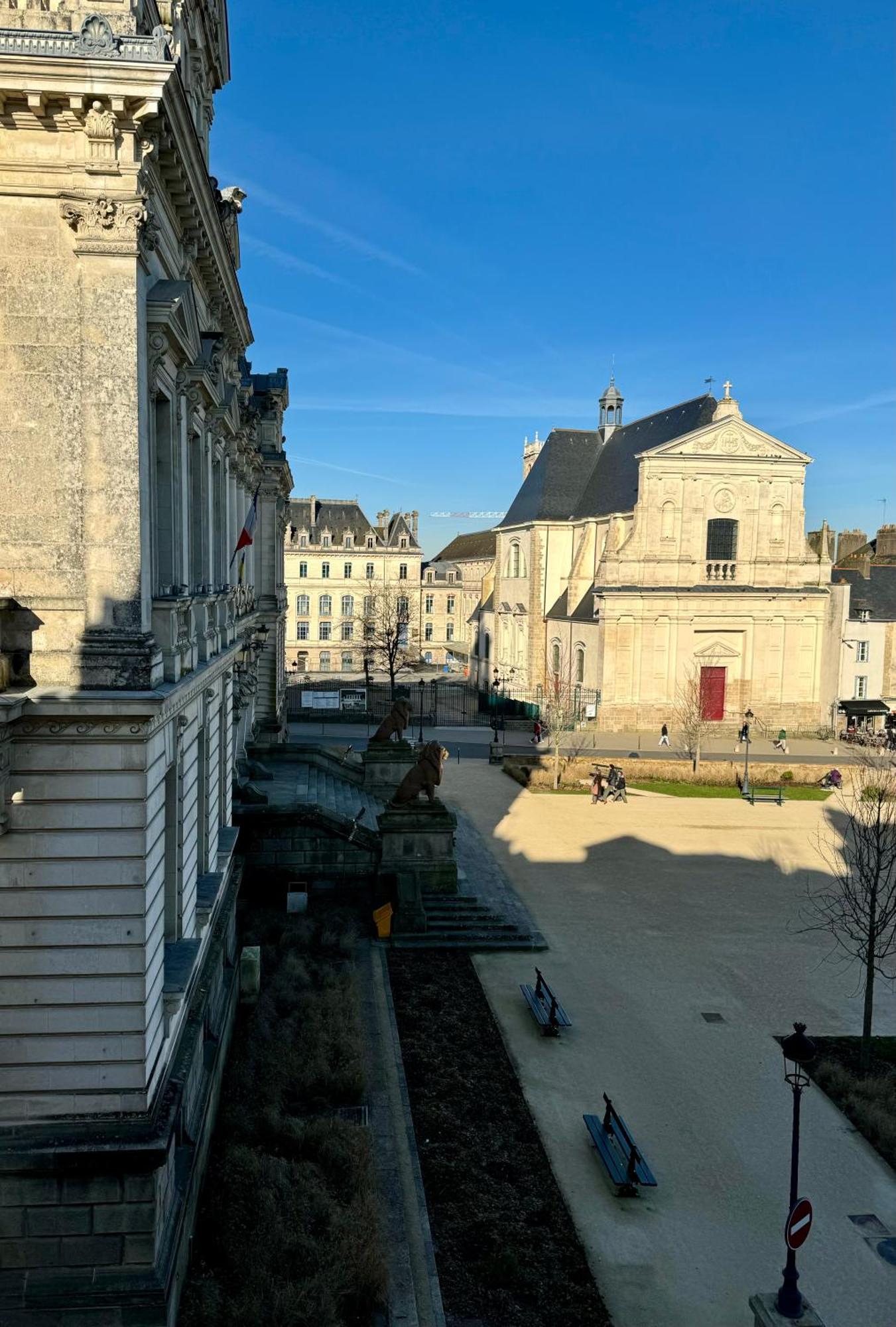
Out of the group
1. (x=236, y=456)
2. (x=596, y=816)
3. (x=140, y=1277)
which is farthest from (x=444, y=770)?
(x=140, y=1277)

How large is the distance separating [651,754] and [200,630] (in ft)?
105

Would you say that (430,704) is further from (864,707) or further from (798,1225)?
(798,1225)

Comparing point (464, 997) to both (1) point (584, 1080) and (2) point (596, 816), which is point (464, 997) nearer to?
(1) point (584, 1080)

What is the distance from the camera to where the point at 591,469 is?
58.0m

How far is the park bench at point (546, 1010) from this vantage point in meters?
14.8

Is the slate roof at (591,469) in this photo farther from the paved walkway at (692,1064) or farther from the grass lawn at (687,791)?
the paved walkway at (692,1064)

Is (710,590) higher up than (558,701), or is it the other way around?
(710,590)

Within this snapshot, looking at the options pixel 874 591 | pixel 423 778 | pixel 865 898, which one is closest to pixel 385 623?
pixel 874 591

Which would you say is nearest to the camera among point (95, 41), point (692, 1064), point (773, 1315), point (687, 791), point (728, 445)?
point (95, 41)

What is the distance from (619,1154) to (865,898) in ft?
22.8

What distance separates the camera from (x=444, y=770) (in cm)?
3725

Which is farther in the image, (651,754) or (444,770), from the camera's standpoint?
(651,754)

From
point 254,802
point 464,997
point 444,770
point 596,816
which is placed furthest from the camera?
point 444,770

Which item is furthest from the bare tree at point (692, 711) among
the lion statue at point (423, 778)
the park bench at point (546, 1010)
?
the park bench at point (546, 1010)
